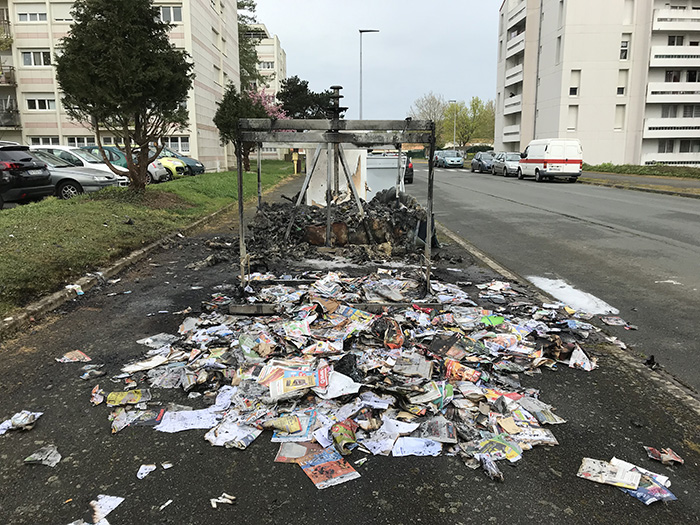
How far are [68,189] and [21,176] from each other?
228 centimetres

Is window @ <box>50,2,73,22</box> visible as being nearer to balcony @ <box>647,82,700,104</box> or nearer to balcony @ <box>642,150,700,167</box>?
balcony @ <box>647,82,700,104</box>

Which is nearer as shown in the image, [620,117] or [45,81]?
[45,81]

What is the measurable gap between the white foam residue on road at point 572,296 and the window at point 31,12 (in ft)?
150

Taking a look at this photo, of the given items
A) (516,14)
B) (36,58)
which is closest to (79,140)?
(36,58)

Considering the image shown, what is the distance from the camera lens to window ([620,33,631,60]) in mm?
50250

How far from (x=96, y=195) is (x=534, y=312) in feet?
37.8

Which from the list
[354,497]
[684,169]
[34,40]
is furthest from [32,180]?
[34,40]

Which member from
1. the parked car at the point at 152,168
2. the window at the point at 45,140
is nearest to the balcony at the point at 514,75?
the window at the point at 45,140

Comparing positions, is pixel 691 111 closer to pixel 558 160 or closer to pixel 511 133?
pixel 511 133

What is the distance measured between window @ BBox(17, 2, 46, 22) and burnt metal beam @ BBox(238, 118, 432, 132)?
146 ft

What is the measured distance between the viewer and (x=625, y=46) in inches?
1984

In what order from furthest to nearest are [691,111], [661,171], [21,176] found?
1. [691,111]
2. [661,171]
3. [21,176]

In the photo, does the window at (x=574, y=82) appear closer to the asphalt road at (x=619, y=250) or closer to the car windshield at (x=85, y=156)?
the asphalt road at (x=619, y=250)

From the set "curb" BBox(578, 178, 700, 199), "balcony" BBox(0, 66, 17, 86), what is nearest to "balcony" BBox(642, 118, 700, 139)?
"curb" BBox(578, 178, 700, 199)
